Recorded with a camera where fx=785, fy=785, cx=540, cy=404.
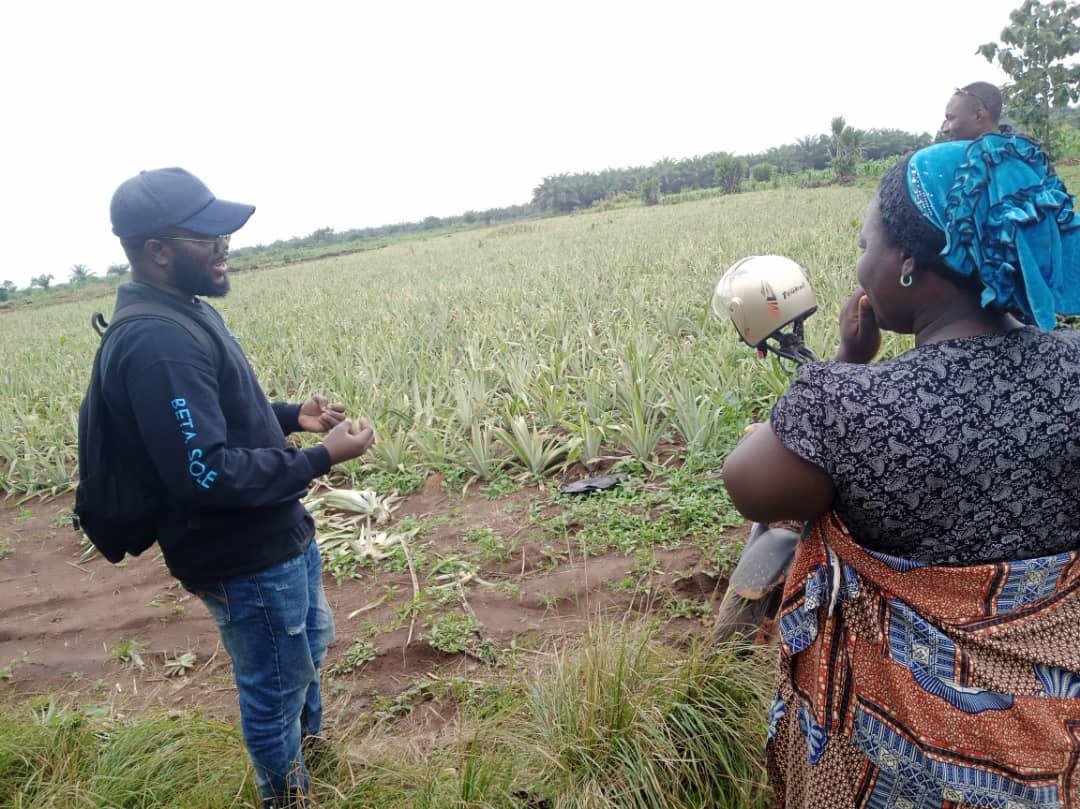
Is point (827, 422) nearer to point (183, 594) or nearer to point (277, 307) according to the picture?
point (183, 594)

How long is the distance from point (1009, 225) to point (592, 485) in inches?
117

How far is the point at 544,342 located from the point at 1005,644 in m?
5.58

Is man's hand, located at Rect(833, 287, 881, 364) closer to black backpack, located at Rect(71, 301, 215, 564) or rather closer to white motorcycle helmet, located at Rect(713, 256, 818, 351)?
white motorcycle helmet, located at Rect(713, 256, 818, 351)

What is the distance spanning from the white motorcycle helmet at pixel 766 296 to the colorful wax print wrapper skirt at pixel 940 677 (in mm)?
512

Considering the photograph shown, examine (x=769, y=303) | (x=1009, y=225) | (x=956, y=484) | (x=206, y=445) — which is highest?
(x=1009, y=225)

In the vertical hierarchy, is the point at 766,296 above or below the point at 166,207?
below

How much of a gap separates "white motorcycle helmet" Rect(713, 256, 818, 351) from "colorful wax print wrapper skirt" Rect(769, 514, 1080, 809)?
20.2 inches

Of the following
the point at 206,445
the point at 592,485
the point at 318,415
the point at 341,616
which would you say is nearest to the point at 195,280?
the point at 206,445

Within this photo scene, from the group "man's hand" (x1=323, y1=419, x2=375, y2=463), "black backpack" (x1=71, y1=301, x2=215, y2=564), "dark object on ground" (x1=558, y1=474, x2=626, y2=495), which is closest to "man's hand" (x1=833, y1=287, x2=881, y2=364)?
"man's hand" (x1=323, y1=419, x2=375, y2=463)

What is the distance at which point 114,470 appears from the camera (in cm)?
182

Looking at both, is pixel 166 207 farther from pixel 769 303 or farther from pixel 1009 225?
pixel 1009 225

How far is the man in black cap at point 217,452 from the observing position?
1.71m

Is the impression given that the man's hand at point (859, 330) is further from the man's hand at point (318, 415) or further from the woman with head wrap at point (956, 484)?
the man's hand at point (318, 415)

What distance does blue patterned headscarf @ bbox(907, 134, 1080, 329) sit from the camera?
1.12 meters
